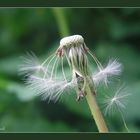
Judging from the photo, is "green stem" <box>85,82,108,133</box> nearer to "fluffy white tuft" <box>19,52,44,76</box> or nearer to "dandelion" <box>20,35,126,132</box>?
"dandelion" <box>20,35,126,132</box>

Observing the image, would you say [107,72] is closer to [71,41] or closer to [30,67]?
[71,41]

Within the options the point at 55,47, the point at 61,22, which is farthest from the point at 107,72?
the point at 61,22

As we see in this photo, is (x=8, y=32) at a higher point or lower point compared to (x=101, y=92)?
higher

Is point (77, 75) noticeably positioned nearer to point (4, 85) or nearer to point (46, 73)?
point (46, 73)

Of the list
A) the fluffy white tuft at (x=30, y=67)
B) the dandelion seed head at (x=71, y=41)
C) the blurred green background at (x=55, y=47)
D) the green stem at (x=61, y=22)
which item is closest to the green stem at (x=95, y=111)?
the dandelion seed head at (x=71, y=41)
